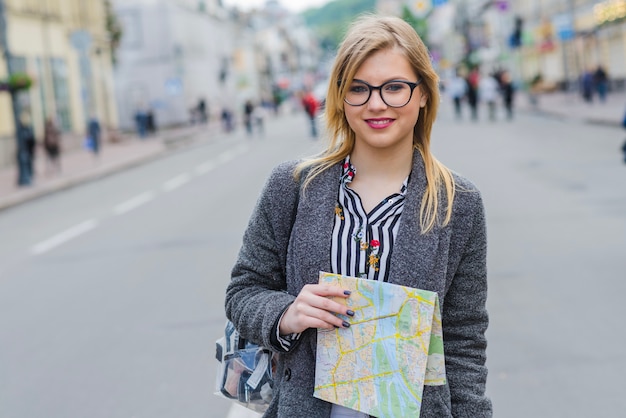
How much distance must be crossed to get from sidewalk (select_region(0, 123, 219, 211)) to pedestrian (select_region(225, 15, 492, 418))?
58.6 ft

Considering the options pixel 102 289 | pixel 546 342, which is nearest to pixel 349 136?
pixel 546 342

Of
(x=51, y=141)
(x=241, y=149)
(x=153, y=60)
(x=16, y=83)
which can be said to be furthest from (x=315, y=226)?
(x=153, y=60)

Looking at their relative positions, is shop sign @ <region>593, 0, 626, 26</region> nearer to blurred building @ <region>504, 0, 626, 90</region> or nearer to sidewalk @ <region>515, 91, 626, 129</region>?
blurred building @ <region>504, 0, 626, 90</region>

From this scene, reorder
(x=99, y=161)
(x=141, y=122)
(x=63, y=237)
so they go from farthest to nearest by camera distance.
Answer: (x=141, y=122) → (x=99, y=161) → (x=63, y=237)

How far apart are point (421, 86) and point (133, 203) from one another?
15.2m

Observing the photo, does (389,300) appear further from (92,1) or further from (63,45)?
(92,1)

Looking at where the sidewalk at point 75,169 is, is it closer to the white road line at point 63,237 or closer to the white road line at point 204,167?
the white road line at point 204,167

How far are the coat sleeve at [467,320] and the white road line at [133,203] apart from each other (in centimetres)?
1383

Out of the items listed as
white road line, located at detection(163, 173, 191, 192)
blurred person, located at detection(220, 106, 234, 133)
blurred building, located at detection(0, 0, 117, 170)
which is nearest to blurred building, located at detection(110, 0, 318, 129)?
blurred person, located at detection(220, 106, 234, 133)

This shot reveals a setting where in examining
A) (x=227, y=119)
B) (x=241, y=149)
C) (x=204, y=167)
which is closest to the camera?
(x=204, y=167)

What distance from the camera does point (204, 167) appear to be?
24.8m

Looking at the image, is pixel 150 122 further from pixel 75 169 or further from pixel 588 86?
pixel 75 169

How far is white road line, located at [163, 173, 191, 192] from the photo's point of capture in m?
19.6

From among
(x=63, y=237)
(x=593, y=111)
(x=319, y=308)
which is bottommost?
(x=593, y=111)
